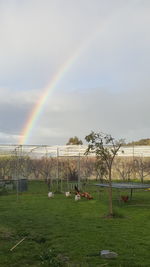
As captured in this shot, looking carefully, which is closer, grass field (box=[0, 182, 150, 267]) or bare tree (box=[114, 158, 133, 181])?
grass field (box=[0, 182, 150, 267])

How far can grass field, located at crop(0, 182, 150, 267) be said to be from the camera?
15.4 feet

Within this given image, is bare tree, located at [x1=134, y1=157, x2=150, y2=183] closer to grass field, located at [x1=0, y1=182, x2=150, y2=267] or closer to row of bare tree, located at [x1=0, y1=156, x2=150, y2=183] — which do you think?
row of bare tree, located at [x1=0, y1=156, x2=150, y2=183]

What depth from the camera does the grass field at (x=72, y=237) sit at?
4.70 metres

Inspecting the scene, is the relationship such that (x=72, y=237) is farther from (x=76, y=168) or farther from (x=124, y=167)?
(x=124, y=167)

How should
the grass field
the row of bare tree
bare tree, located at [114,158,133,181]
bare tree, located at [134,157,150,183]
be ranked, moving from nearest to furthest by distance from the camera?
the grass field, the row of bare tree, bare tree, located at [134,157,150,183], bare tree, located at [114,158,133,181]

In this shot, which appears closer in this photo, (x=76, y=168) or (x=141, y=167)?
(x=141, y=167)

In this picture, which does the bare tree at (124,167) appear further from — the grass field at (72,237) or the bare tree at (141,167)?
the grass field at (72,237)

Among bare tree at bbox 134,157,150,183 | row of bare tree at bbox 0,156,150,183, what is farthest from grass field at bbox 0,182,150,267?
bare tree at bbox 134,157,150,183

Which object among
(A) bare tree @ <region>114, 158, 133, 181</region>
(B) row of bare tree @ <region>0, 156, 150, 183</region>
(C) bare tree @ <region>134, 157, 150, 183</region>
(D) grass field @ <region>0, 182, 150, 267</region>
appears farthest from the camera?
(A) bare tree @ <region>114, 158, 133, 181</region>

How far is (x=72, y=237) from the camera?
6.19 m

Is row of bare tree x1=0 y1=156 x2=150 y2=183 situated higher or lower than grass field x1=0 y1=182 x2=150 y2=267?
higher

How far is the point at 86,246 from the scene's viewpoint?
18.0ft

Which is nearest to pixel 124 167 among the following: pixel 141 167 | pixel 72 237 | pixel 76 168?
pixel 141 167

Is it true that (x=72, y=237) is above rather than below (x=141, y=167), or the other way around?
below
